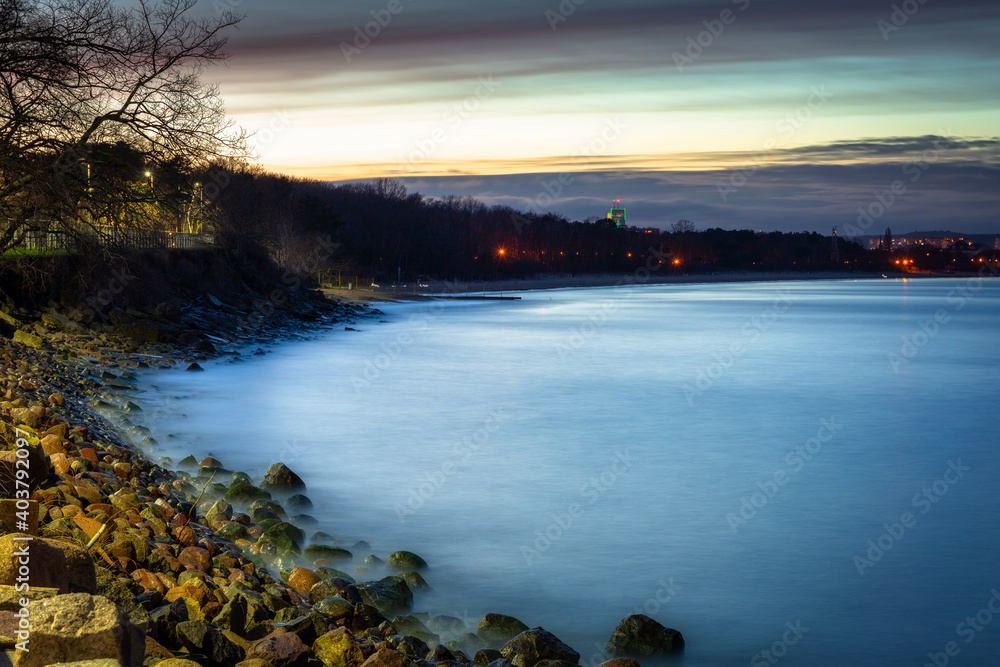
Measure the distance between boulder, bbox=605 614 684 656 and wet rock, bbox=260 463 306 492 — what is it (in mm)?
6763

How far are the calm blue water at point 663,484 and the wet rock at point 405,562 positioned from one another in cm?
20

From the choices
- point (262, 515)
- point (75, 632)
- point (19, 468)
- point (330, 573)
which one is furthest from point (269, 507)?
point (75, 632)

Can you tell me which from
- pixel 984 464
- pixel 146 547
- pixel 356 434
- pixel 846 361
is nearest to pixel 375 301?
pixel 846 361

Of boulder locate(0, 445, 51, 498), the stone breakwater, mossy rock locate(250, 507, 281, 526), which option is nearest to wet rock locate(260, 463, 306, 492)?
the stone breakwater

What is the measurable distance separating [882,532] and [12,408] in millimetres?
12200

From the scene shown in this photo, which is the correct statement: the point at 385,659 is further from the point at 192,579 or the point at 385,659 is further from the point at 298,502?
the point at 298,502

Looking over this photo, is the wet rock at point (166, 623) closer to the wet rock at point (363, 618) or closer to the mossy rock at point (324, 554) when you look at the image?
the wet rock at point (363, 618)

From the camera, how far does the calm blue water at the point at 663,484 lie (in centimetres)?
912

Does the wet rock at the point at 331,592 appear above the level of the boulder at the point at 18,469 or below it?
below

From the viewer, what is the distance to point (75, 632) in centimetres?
434

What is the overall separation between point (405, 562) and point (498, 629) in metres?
2.07

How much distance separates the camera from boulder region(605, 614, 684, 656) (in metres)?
7.97

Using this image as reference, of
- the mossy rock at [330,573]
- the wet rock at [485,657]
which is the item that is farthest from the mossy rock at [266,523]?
the wet rock at [485,657]

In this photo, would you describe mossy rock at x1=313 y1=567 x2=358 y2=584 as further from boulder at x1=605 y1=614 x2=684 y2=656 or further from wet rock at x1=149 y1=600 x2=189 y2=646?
wet rock at x1=149 y1=600 x2=189 y2=646
